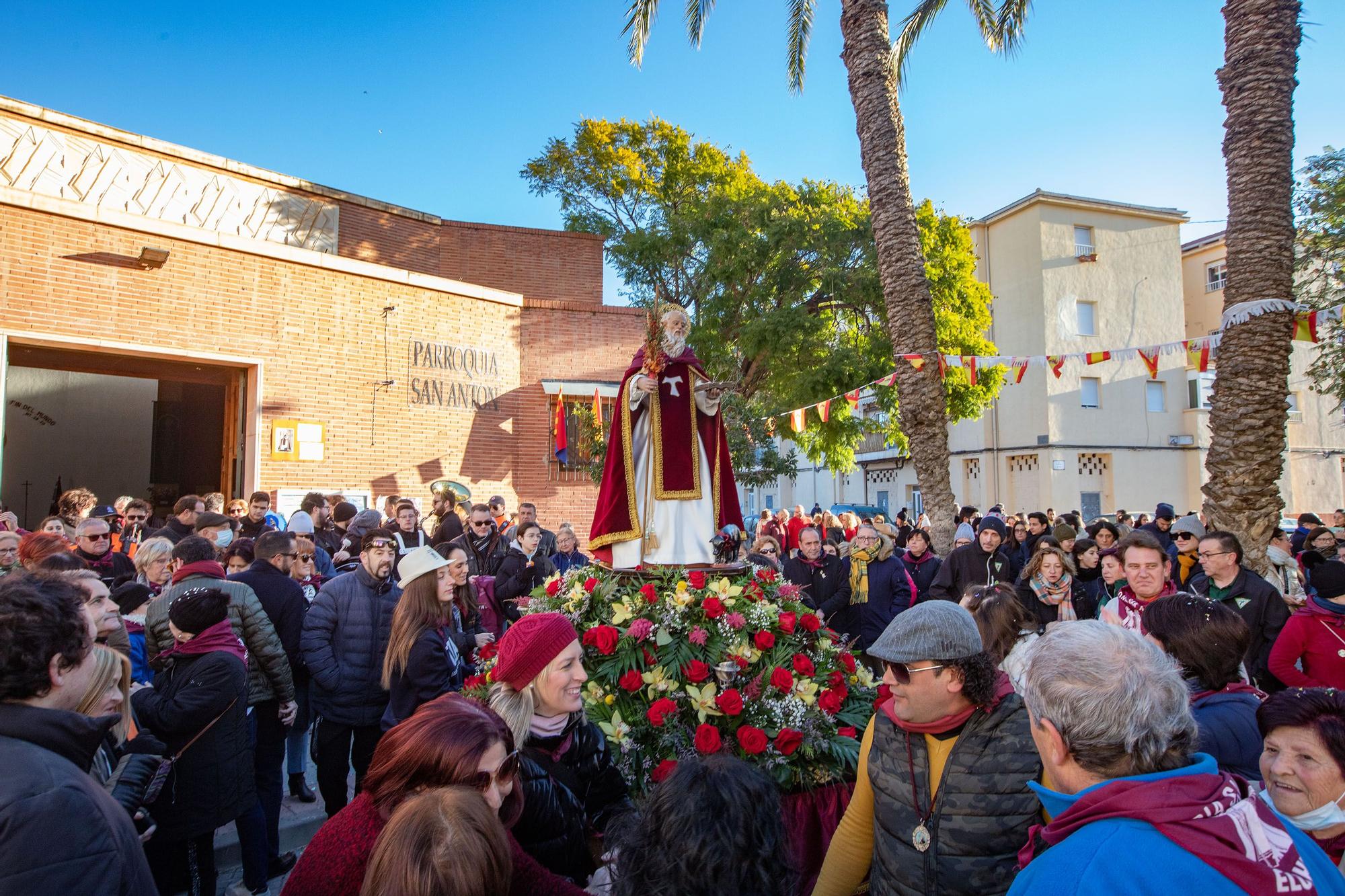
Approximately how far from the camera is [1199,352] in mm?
13289

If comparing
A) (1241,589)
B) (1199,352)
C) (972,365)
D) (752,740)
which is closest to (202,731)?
(752,740)

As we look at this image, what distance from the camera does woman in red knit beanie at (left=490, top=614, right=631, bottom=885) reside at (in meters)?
2.78

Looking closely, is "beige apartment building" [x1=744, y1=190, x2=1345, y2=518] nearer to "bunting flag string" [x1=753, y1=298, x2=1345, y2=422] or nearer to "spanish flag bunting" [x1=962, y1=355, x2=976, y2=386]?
"bunting flag string" [x1=753, y1=298, x2=1345, y2=422]

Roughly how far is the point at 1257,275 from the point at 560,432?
12521mm

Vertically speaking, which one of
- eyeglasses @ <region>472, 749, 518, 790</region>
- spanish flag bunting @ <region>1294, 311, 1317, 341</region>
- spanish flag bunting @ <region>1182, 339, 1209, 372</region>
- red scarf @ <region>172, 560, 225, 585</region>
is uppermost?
spanish flag bunting @ <region>1182, 339, 1209, 372</region>

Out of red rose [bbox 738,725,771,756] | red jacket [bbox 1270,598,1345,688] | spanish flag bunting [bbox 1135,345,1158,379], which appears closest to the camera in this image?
red rose [bbox 738,725,771,756]

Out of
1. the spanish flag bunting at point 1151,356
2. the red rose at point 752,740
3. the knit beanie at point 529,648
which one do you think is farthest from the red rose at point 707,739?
the spanish flag bunting at point 1151,356

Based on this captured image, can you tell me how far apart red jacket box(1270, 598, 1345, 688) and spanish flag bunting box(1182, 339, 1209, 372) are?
30.2 ft

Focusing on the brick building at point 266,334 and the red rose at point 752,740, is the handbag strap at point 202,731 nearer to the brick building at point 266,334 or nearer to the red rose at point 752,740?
the red rose at point 752,740

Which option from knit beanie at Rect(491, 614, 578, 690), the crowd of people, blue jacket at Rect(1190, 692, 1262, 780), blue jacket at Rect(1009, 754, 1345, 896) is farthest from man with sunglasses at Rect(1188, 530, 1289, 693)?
knit beanie at Rect(491, 614, 578, 690)

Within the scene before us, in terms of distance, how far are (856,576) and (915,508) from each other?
25.8 m

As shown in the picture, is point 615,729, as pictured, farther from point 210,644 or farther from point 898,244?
point 898,244

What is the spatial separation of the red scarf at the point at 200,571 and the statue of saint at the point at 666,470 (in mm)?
2233

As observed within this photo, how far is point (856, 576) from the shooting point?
26.9 ft
